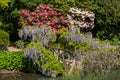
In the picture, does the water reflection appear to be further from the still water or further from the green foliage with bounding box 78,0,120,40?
the green foliage with bounding box 78,0,120,40

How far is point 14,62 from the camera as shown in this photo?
18.4 m

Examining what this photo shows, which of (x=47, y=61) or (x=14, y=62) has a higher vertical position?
(x=47, y=61)

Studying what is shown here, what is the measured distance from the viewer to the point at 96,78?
8.37 meters

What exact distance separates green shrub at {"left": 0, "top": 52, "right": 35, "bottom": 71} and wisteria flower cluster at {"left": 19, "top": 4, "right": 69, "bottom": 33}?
4131 mm

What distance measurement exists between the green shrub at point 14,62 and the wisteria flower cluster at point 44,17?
4.13m

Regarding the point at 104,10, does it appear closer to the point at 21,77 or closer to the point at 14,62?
the point at 14,62

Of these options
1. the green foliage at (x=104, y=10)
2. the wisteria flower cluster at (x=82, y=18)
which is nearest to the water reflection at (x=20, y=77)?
the wisteria flower cluster at (x=82, y=18)

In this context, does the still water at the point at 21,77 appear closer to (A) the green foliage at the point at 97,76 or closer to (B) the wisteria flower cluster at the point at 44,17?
(B) the wisteria flower cluster at the point at 44,17

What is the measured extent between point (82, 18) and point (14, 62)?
6.50 metres

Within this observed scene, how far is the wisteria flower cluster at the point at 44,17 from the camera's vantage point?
22562 mm

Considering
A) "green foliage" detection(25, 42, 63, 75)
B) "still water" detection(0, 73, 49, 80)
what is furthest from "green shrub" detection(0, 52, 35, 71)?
"green foliage" detection(25, 42, 63, 75)

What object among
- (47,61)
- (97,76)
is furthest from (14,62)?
(97,76)

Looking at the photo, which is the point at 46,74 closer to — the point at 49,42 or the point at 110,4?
the point at 49,42

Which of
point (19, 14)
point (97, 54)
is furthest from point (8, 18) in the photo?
point (97, 54)
